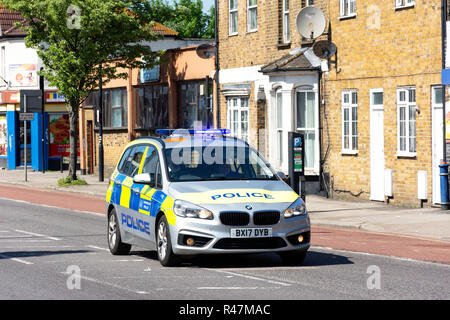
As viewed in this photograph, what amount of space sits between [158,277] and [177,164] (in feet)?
6.93

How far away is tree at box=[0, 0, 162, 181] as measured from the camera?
35.2 metres

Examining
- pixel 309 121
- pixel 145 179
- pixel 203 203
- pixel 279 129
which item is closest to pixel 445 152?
pixel 309 121

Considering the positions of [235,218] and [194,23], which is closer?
[235,218]

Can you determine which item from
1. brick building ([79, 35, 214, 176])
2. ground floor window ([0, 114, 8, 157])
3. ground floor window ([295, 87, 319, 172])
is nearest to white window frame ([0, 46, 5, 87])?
ground floor window ([0, 114, 8, 157])

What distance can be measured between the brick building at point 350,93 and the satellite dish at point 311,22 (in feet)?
1.33

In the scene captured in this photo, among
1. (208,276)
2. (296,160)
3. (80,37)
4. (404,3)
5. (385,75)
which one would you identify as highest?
(80,37)

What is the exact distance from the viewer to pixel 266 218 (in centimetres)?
1302

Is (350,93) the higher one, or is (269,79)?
(269,79)

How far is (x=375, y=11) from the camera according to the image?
26.3m

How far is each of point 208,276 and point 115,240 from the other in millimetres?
3194

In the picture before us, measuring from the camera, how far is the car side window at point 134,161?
597 inches

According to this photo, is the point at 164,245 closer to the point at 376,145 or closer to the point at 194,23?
the point at 376,145

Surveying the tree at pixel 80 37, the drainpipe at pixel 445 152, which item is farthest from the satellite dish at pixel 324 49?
the tree at pixel 80 37
